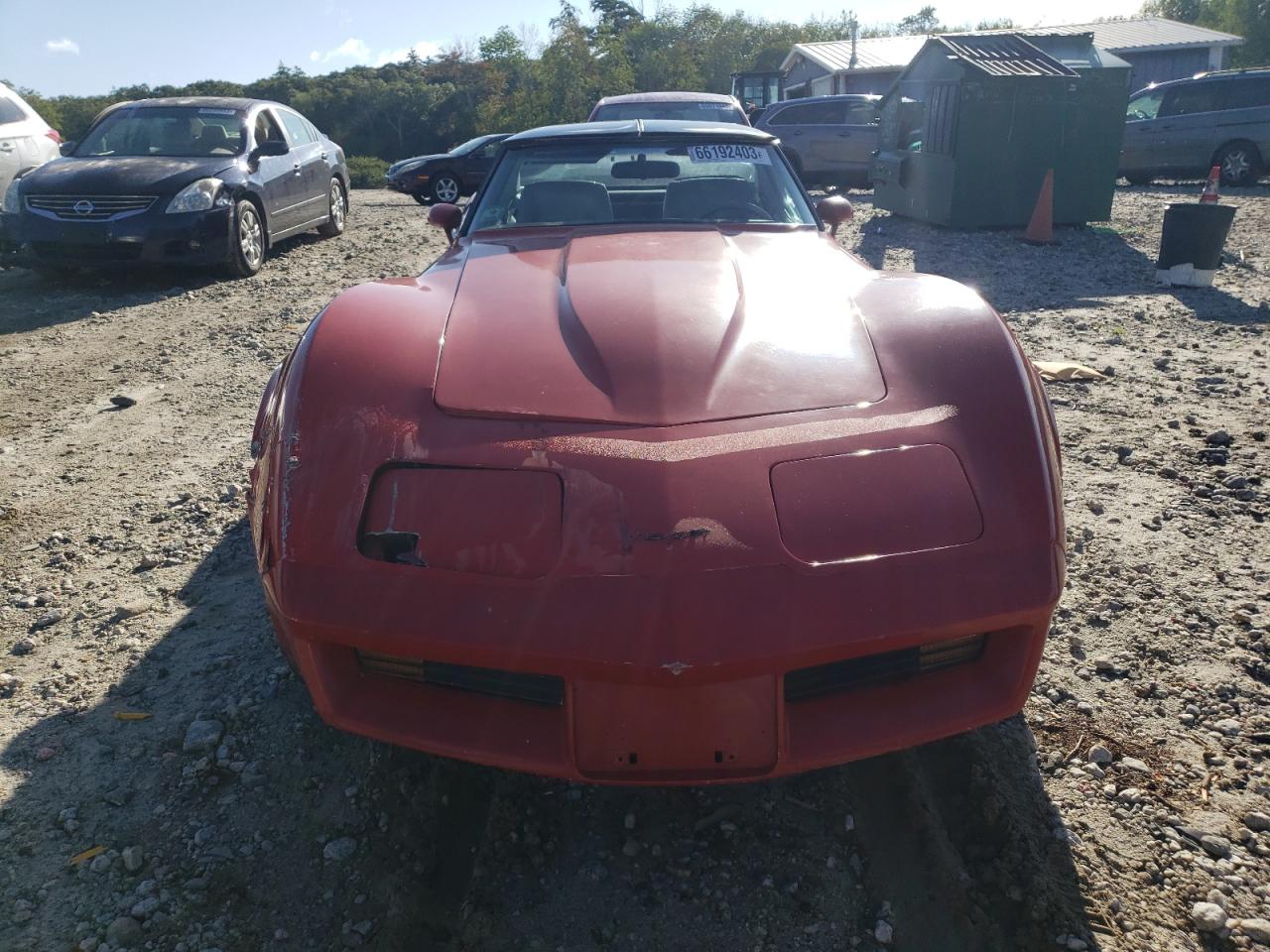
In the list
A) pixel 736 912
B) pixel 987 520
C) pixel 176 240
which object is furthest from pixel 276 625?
pixel 176 240

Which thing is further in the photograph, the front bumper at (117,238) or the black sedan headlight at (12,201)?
the black sedan headlight at (12,201)

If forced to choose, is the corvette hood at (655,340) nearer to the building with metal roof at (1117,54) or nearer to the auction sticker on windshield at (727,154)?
the auction sticker on windshield at (727,154)

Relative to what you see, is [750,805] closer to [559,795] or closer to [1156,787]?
[559,795]

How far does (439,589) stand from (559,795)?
715mm

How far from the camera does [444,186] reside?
49.6 feet

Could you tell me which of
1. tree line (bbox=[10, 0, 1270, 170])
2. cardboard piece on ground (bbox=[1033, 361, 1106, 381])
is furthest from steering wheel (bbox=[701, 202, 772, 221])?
tree line (bbox=[10, 0, 1270, 170])

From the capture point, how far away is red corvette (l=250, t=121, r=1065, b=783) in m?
1.56

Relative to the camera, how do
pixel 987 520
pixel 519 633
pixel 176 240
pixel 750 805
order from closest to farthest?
pixel 519 633
pixel 987 520
pixel 750 805
pixel 176 240

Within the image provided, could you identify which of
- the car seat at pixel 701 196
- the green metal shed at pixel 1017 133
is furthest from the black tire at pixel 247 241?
the green metal shed at pixel 1017 133

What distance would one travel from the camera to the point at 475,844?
1.91m

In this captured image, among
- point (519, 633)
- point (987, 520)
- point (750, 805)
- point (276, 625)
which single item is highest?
point (987, 520)

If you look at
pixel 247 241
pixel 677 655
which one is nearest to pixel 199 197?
pixel 247 241

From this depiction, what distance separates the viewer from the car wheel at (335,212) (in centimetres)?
994

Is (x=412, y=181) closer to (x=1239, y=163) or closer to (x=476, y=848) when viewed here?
(x=1239, y=163)
